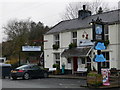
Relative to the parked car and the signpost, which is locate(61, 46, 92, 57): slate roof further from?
the signpost

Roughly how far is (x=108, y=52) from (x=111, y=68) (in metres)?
1.90

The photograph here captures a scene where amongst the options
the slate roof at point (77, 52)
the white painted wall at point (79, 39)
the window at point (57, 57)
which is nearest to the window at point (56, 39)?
the white painted wall at point (79, 39)

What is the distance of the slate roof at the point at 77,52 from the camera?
25400 mm

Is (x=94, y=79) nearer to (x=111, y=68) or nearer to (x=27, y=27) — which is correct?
(x=111, y=68)

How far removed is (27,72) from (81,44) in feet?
22.0

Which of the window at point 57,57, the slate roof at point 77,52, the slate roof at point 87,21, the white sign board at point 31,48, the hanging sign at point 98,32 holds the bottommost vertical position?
the window at point 57,57

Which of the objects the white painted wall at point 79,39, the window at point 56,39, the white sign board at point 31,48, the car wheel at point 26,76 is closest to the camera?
the white painted wall at point 79,39

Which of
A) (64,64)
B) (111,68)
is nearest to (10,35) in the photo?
→ (64,64)

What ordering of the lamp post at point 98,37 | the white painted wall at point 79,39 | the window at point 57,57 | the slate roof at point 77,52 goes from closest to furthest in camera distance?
the lamp post at point 98,37, the white painted wall at point 79,39, the slate roof at point 77,52, the window at point 57,57

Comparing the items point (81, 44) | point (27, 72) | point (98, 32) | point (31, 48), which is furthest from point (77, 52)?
point (98, 32)

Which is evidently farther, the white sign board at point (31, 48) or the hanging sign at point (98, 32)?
the white sign board at point (31, 48)

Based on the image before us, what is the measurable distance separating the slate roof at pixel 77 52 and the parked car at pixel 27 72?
3.48m

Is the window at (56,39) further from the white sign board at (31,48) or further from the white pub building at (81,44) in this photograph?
the white sign board at (31,48)

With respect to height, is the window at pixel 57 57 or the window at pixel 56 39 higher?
the window at pixel 56 39
